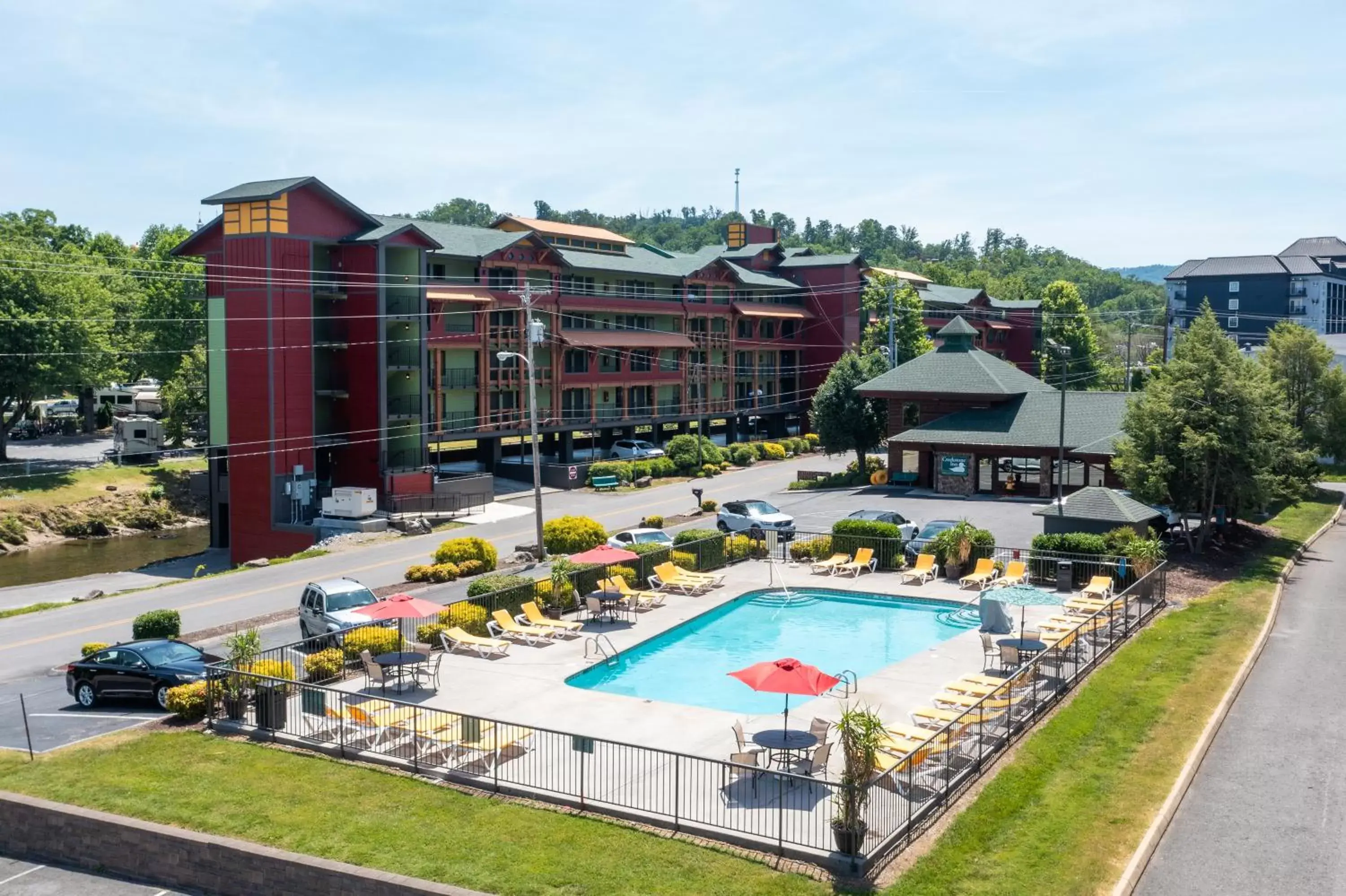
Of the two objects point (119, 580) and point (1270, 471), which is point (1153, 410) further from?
point (119, 580)

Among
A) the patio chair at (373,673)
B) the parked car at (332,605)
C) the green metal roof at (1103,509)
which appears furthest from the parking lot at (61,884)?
the green metal roof at (1103,509)

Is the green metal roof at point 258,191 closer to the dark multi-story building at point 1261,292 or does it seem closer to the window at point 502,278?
the window at point 502,278

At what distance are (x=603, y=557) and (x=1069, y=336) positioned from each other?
305ft

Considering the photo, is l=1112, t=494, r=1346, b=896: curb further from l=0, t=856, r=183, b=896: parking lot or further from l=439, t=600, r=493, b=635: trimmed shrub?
l=439, t=600, r=493, b=635: trimmed shrub

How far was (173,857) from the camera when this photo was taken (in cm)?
1784

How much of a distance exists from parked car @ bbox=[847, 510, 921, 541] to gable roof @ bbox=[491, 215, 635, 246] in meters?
39.4

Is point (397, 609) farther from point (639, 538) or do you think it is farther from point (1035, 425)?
point (1035, 425)

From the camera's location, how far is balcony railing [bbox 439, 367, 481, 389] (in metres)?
64.3

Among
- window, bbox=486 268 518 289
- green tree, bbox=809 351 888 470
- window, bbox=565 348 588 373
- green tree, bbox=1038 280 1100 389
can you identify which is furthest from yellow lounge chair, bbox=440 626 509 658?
green tree, bbox=1038 280 1100 389

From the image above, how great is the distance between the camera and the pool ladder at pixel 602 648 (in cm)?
2892

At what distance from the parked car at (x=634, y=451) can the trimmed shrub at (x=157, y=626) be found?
141 ft

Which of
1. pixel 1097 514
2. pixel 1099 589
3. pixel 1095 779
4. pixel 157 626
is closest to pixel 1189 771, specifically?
pixel 1095 779

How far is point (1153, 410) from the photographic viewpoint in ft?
136

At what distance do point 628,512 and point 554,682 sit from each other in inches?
1199
